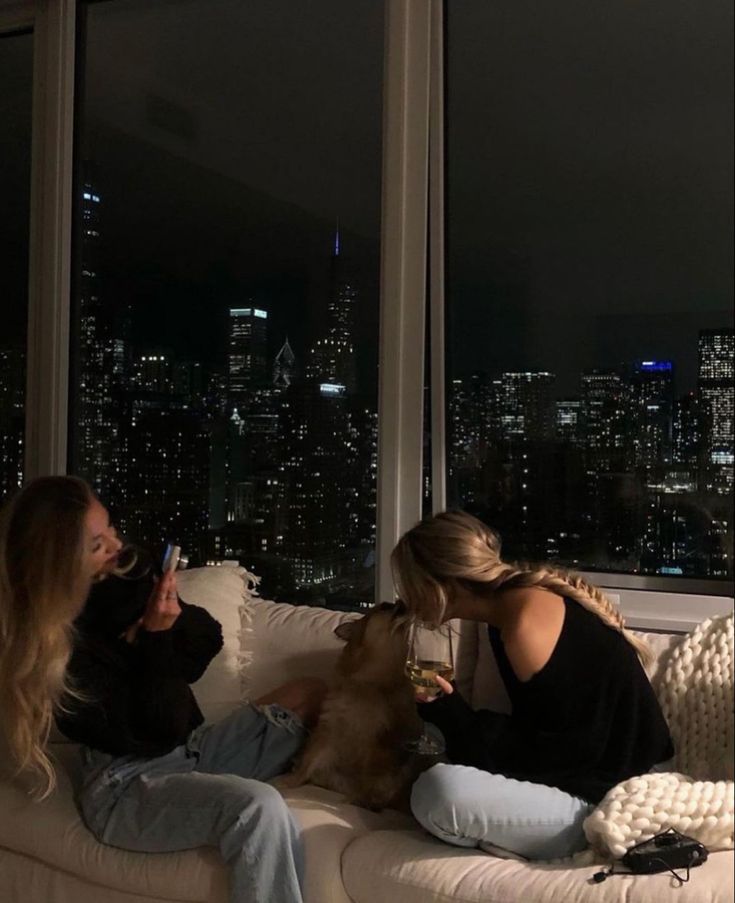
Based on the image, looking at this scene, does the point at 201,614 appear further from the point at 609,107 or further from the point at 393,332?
the point at 609,107

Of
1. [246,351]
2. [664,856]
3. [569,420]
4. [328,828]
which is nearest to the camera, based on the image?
[664,856]

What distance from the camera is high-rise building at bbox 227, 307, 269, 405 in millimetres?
3270

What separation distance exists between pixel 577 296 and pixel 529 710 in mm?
1159

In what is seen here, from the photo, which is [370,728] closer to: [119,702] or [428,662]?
[428,662]

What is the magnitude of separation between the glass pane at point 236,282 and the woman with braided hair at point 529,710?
0.83 m

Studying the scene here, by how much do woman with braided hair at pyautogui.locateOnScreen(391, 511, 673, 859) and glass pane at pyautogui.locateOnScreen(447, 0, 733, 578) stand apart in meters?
0.36

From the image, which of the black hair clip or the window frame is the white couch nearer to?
the black hair clip

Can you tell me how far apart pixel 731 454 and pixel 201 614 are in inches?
51.8

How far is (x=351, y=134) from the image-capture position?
10.3ft

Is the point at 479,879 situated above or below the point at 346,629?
below

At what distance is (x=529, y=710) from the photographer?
2.18 metres

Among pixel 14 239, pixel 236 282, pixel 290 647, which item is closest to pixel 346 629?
pixel 290 647

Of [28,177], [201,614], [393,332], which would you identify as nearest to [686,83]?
[393,332]

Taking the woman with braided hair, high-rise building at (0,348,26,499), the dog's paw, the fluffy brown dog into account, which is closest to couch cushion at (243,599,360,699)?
the fluffy brown dog
